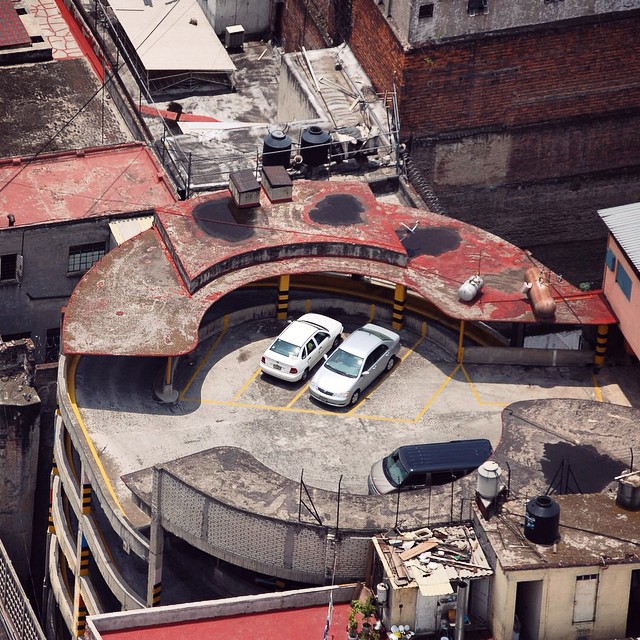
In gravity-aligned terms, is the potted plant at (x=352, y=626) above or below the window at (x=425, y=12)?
below

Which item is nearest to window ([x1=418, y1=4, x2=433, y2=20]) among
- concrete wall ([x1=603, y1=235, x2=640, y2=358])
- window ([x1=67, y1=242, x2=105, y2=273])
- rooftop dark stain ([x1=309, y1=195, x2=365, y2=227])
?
rooftop dark stain ([x1=309, y1=195, x2=365, y2=227])

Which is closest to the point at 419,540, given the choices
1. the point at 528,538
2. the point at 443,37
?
the point at 528,538

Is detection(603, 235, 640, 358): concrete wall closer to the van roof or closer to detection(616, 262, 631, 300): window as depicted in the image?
detection(616, 262, 631, 300): window

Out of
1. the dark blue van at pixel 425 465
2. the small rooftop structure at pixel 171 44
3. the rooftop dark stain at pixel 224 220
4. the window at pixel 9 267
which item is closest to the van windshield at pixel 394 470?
the dark blue van at pixel 425 465

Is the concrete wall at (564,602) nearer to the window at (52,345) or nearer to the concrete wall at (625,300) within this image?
the concrete wall at (625,300)

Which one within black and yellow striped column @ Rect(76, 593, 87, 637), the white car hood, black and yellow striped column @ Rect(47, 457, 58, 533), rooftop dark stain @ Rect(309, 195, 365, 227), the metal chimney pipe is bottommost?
black and yellow striped column @ Rect(76, 593, 87, 637)

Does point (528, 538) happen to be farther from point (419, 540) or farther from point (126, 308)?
point (126, 308)

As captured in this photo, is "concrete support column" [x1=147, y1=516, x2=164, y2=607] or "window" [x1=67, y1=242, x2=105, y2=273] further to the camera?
"window" [x1=67, y1=242, x2=105, y2=273]
